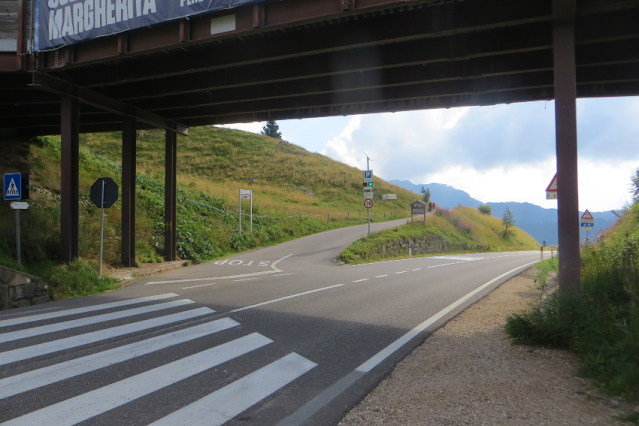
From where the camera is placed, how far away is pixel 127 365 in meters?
5.63

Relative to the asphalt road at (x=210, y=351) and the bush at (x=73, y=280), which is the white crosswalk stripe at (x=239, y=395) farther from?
the bush at (x=73, y=280)

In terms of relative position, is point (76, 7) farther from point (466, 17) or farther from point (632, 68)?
point (632, 68)

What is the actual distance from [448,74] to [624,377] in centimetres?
948

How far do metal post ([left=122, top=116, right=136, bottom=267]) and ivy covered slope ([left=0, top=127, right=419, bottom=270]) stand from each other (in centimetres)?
70

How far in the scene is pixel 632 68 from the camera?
1151 cm

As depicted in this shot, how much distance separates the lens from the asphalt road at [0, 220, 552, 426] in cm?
439

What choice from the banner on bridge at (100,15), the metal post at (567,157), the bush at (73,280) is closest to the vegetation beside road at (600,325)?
the metal post at (567,157)

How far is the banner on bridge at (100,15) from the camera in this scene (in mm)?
10438

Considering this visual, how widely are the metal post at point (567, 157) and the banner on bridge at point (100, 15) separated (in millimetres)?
6240

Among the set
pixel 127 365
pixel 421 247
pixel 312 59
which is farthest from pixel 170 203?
pixel 421 247

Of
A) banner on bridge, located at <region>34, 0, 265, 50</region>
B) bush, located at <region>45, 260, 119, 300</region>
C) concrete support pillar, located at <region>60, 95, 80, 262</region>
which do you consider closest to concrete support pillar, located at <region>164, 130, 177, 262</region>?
concrete support pillar, located at <region>60, 95, 80, 262</region>

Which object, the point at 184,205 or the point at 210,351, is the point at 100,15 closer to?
the point at 210,351

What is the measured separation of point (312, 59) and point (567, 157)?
Result: 7210 millimetres

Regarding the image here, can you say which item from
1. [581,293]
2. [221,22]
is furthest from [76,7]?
[581,293]
